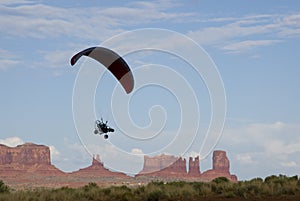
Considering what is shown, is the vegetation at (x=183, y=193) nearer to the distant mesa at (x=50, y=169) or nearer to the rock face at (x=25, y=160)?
the distant mesa at (x=50, y=169)

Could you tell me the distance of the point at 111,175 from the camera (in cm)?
10144

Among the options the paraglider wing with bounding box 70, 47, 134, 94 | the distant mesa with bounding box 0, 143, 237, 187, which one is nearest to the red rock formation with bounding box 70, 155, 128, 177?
the distant mesa with bounding box 0, 143, 237, 187

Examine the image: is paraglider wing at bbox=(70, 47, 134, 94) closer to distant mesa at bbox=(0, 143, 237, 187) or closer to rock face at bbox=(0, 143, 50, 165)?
distant mesa at bbox=(0, 143, 237, 187)

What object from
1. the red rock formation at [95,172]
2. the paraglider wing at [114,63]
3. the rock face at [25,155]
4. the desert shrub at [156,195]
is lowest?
the desert shrub at [156,195]

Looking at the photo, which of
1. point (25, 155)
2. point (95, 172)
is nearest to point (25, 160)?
point (25, 155)

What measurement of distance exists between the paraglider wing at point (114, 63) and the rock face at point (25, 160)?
9794 centimetres

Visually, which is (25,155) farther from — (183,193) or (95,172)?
(183,193)

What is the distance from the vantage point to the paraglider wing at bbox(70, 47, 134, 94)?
28.8 m

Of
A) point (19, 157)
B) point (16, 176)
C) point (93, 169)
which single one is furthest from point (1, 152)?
point (93, 169)

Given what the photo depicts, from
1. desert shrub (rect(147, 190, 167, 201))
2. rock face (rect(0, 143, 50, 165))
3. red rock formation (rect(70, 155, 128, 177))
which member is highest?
rock face (rect(0, 143, 50, 165))

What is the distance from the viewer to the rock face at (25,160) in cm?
12975

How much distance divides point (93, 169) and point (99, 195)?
3280 inches

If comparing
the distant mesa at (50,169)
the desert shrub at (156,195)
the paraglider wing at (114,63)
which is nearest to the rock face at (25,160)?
the distant mesa at (50,169)

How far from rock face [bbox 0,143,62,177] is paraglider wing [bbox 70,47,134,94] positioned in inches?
3856
